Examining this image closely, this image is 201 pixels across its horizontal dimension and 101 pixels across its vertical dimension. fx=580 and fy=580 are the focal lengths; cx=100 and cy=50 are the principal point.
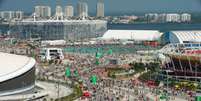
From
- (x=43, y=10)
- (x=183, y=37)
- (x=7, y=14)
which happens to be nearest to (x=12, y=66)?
(x=183, y=37)

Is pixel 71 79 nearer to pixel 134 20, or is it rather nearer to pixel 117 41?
pixel 117 41

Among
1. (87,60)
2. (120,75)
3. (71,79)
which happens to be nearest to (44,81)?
(71,79)

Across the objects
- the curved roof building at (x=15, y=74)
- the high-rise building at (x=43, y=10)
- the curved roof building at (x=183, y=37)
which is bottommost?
the high-rise building at (x=43, y=10)

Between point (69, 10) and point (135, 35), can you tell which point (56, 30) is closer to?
point (135, 35)

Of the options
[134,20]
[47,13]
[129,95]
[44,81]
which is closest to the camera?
[129,95]

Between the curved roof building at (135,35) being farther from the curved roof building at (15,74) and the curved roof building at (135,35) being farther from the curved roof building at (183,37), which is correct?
the curved roof building at (15,74)

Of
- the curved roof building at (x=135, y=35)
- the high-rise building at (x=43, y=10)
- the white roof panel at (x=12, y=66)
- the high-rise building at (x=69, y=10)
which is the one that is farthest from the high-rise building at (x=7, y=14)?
the white roof panel at (x=12, y=66)

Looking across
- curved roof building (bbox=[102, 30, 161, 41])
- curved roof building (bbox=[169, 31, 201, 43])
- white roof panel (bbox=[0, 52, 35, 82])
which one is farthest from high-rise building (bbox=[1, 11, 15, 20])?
white roof panel (bbox=[0, 52, 35, 82])

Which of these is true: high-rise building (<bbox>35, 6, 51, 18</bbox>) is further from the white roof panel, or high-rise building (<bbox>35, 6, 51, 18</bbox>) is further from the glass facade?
the white roof panel
